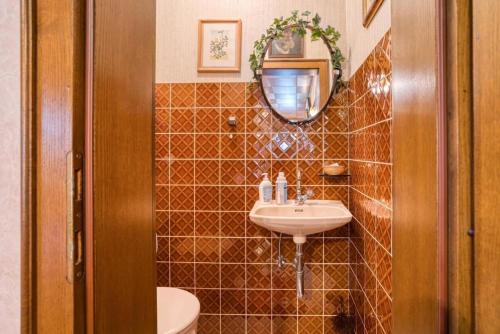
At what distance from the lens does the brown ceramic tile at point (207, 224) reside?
1.91 m

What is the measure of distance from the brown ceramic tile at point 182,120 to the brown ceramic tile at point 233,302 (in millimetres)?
1099

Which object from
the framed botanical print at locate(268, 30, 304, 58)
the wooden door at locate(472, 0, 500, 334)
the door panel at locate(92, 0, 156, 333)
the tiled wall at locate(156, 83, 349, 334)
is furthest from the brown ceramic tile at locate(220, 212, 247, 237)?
the wooden door at locate(472, 0, 500, 334)

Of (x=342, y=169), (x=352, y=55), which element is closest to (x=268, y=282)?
(x=342, y=169)

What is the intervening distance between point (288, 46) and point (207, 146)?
2.73ft

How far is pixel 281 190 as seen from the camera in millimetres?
1793

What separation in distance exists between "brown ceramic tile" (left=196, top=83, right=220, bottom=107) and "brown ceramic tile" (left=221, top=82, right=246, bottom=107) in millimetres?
40

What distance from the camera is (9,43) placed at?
1.27 ft

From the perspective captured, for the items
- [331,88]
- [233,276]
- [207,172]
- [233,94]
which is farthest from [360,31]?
[233,276]

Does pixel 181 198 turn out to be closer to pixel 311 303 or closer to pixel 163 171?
pixel 163 171

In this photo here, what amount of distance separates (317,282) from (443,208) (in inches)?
60.8

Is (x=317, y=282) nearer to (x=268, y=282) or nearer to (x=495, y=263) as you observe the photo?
(x=268, y=282)

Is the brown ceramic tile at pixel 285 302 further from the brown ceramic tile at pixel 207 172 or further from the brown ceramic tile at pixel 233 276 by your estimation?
the brown ceramic tile at pixel 207 172

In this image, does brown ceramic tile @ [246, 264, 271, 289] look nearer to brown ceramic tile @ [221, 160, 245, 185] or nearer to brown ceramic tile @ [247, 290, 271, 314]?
brown ceramic tile @ [247, 290, 271, 314]

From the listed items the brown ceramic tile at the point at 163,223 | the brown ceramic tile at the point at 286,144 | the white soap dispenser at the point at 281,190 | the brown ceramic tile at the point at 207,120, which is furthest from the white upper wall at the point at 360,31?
the brown ceramic tile at the point at 163,223
